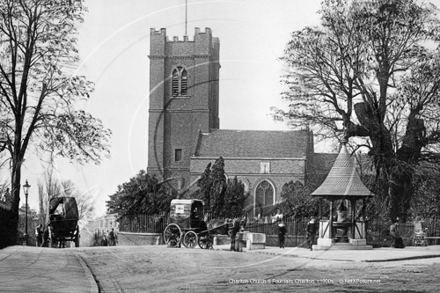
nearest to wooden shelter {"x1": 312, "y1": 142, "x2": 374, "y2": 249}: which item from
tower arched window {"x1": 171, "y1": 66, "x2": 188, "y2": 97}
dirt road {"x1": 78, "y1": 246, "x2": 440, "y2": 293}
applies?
dirt road {"x1": 78, "y1": 246, "x2": 440, "y2": 293}

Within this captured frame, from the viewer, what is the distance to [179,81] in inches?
3135

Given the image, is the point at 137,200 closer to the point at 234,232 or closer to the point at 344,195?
the point at 234,232

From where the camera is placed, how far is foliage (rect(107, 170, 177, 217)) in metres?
44.0

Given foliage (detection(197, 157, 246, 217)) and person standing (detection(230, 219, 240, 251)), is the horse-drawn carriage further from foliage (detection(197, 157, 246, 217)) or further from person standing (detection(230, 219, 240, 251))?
foliage (detection(197, 157, 246, 217))

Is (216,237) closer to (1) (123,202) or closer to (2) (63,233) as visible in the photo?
(2) (63,233)

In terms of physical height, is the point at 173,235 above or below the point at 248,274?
above

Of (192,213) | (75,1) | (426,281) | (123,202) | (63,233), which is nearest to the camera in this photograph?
(426,281)

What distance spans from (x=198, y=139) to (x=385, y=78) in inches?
2076

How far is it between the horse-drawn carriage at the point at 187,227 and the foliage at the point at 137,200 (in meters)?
15.7

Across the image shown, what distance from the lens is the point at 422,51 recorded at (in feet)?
102

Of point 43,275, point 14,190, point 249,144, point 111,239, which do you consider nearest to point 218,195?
point 111,239

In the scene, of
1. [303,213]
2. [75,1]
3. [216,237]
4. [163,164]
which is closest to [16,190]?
[75,1]

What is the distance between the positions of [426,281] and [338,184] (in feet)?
41.3

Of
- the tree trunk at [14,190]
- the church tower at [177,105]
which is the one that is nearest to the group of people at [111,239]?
the tree trunk at [14,190]
